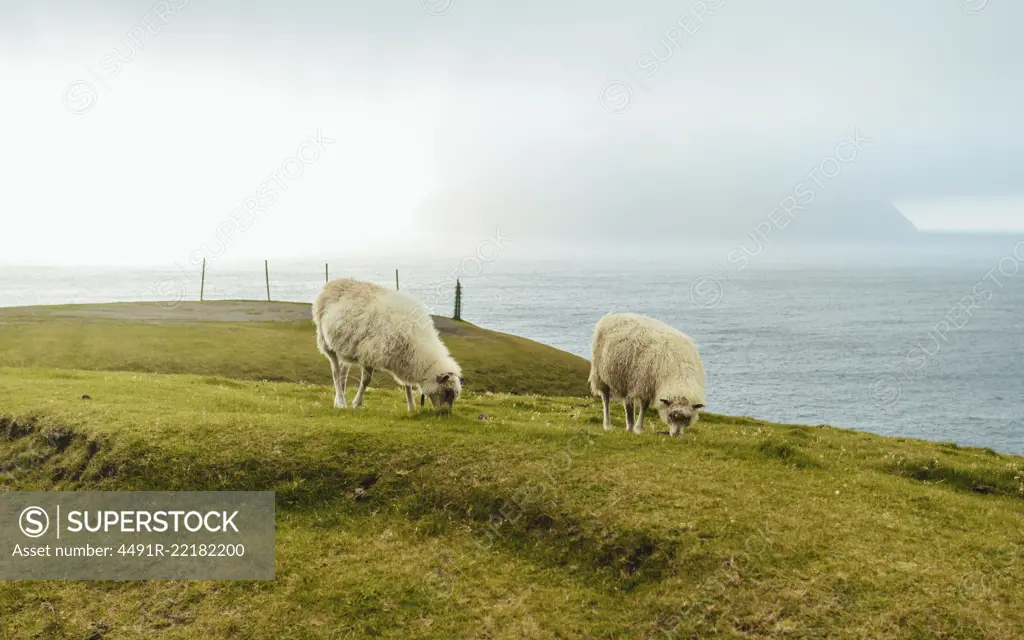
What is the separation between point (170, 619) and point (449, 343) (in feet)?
109

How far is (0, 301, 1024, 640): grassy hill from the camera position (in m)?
8.78

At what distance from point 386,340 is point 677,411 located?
6867 millimetres

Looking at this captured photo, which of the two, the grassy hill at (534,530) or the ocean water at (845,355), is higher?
the grassy hill at (534,530)

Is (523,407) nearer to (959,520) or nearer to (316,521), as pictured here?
(316,521)

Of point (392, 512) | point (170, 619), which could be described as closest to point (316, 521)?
point (392, 512)

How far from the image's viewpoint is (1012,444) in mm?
54406

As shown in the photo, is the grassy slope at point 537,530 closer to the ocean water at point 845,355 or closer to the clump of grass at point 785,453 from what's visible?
the clump of grass at point 785,453

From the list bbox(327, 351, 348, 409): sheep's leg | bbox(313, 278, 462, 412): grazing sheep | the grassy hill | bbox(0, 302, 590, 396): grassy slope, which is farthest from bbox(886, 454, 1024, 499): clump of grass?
bbox(0, 302, 590, 396): grassy slope

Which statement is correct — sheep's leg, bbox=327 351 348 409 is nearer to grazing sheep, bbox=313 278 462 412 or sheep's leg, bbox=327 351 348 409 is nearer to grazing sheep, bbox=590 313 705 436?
grazing sheep, bbox=313 278 462 412

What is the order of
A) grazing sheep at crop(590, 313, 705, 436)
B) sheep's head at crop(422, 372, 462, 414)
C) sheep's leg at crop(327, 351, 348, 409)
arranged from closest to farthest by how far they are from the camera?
grazing sheep at crop(590, 313, 705, 436), sheep's head at crop(422, 372, 462, 414), sheep's leg at crop(327, 351, 348, 409)

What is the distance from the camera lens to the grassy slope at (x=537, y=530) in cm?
878

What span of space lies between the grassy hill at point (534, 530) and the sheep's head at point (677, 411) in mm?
392

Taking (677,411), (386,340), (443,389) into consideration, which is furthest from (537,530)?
(386,340)

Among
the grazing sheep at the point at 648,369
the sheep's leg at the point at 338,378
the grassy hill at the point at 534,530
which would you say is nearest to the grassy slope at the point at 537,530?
the grassy hill at the point at 534,530
